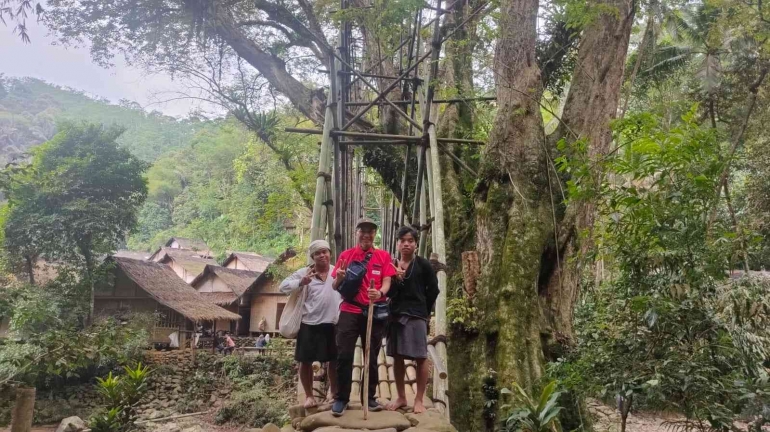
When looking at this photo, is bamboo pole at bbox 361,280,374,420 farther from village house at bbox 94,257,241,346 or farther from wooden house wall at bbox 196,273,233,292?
wooden house wall at bbox 196,273,233,292

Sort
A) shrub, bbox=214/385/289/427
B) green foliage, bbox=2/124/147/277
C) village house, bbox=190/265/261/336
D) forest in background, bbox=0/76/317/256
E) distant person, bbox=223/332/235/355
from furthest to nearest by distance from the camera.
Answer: forest in background, bbox=0/76/317/256, village house, bbox=190/265/261/336, distant person, bbox=223/332/235/355, green foliage, bbox=2/124/147/277, shrub, bbox=214/385/289/427

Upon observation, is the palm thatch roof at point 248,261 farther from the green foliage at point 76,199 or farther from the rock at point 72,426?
the rock at point 72,426

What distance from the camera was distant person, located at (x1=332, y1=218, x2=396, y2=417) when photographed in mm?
2625

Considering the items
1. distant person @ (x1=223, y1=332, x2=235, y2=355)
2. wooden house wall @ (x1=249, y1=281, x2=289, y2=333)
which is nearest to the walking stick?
distant person @ (x1=223, y1=332, x2=235, y2=355)

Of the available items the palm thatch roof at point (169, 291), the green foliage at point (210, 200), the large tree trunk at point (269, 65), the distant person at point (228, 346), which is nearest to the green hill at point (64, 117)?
the green foliage at point (210, 200)

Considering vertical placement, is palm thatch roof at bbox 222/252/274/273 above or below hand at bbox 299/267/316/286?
above

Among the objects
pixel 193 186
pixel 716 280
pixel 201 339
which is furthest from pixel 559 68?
pixel 193 186

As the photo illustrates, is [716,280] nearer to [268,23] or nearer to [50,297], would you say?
[268,23]

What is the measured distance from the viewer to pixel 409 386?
3303mm

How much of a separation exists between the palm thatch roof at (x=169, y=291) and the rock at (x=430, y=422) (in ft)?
42.2

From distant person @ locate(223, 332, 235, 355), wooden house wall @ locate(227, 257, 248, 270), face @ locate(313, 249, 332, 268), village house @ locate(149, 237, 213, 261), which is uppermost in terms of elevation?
village house @ locate(149, 237, 213, 261)

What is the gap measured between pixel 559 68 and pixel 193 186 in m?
29.7

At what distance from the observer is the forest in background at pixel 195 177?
785 inches

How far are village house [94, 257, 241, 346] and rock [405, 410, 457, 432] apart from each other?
12854mm
